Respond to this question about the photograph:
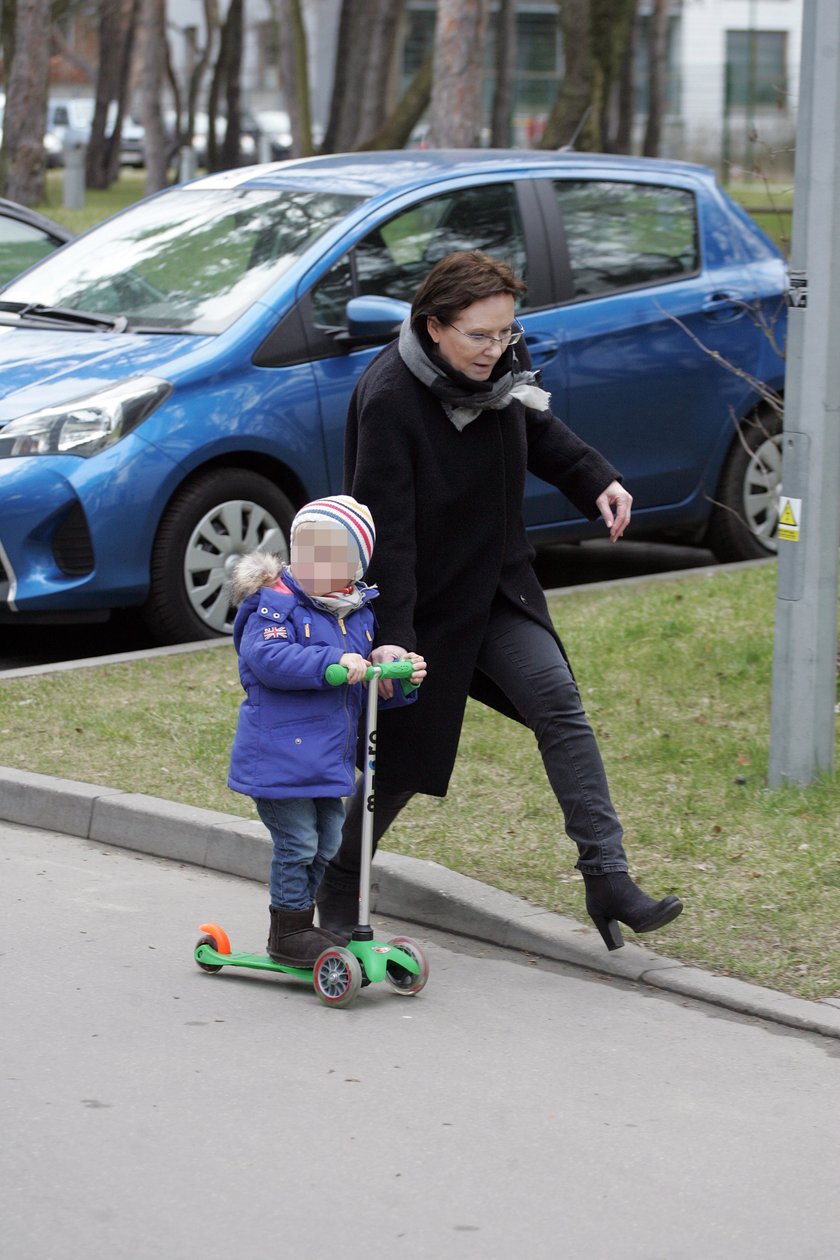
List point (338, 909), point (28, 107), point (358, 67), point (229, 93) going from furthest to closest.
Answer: point (229, 93)
point (358, 67)
point (28, 107)
point (338, 909)

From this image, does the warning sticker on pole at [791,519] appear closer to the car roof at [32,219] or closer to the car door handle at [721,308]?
the car door handle at [721,308]

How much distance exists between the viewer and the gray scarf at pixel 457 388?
4727 mm

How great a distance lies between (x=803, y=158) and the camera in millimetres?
5840

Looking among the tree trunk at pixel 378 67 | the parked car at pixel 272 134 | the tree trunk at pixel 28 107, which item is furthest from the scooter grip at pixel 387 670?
the parked car at pixel 272 134

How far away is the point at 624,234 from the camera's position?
9305 mm

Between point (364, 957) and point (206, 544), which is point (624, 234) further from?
point (364, 957)

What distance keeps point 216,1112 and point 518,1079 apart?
0.67 meters

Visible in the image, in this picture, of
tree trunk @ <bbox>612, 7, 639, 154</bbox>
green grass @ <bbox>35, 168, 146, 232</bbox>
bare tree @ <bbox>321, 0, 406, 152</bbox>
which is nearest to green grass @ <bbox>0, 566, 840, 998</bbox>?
green grass @ <bbox>35, 168, 146, 232</bbox>

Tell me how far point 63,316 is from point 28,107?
674 inches

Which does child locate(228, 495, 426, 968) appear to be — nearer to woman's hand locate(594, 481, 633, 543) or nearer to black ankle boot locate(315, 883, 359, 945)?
black ankle boot locate(315, 883, 359, 945)

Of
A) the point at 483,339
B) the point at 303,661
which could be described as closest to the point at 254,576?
the point at 303,661

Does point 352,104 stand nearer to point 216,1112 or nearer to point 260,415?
point 260,415

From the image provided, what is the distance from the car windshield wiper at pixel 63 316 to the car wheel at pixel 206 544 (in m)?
0.91

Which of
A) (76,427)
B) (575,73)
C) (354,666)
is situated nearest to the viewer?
(354,666)
